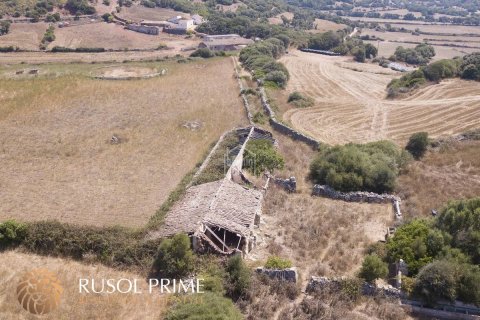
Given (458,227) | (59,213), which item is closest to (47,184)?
(59,213)

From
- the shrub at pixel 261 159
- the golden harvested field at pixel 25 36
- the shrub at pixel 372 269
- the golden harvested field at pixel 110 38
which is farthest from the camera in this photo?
the golden harvested field at pixel 110 38

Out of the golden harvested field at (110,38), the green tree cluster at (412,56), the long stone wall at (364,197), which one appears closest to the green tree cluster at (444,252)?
the long stone wall at (364,197)

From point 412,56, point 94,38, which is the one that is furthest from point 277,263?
point 412,56

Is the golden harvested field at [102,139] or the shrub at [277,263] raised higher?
the shrub at [277,263]

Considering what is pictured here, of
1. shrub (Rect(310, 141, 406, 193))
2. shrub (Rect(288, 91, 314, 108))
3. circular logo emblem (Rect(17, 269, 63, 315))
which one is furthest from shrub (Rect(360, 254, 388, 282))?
shrub (Rect(288, 91, 314, 108))

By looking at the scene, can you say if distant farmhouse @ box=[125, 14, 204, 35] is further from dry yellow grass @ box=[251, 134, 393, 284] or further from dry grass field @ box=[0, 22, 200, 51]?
dry yellow grass @ box=[251, 134, 393, 284]

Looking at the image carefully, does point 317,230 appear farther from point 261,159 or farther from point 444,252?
point 261,159

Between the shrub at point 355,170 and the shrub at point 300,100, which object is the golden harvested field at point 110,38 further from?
the shrub at point 355,170

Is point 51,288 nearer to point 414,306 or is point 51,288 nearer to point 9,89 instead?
point 414,306
